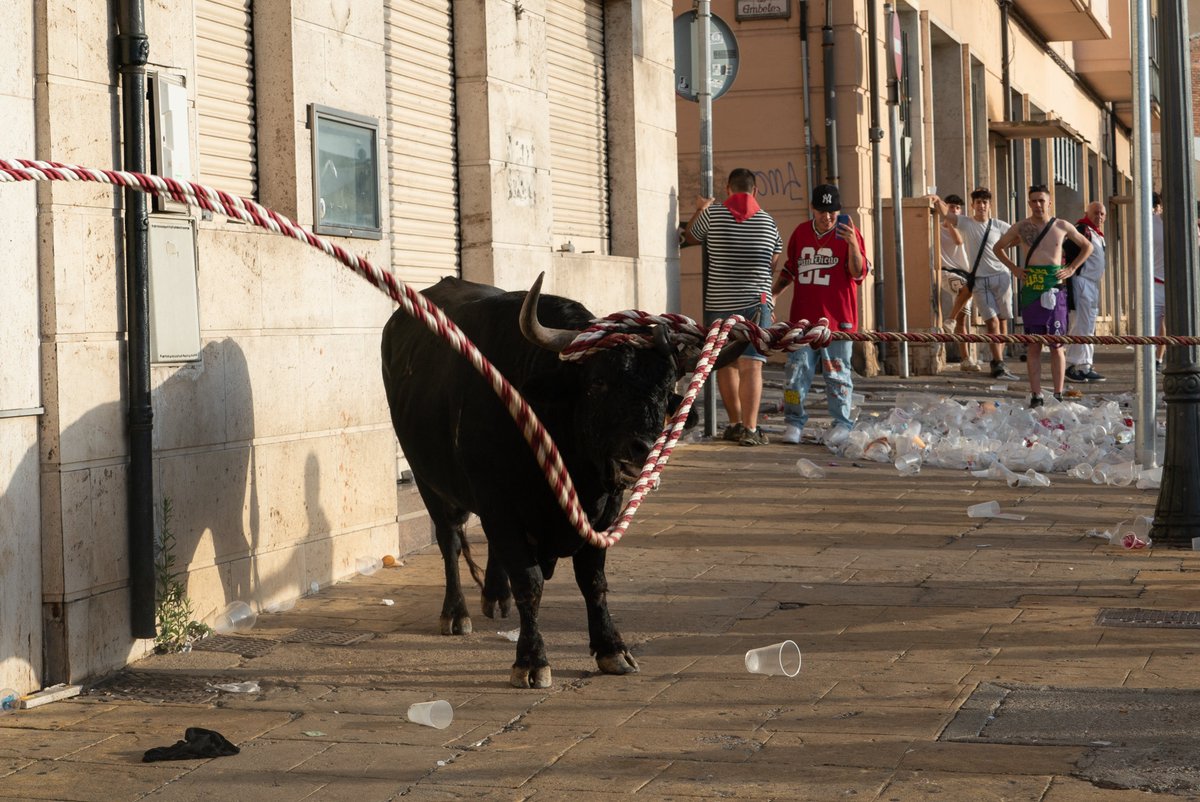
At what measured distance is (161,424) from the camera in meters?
7.09

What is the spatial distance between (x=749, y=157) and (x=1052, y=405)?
748cm

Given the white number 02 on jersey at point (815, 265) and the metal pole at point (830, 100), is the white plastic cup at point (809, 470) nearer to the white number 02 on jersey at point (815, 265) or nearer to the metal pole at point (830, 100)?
the white number 02 on jersey at point (815, 265)

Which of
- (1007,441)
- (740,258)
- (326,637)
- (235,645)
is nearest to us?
(235,645)

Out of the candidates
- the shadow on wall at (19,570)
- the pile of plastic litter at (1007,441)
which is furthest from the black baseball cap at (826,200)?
the shadow on wall at (19,570)

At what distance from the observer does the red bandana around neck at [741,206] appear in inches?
533

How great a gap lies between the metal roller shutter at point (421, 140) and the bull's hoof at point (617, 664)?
12.5ft

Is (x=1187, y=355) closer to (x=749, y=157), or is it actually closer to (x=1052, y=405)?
(x=1052, y=405)

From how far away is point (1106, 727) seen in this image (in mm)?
5441

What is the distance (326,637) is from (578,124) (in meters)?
6.42

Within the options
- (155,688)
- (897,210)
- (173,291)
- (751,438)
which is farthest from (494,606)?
(897,210)

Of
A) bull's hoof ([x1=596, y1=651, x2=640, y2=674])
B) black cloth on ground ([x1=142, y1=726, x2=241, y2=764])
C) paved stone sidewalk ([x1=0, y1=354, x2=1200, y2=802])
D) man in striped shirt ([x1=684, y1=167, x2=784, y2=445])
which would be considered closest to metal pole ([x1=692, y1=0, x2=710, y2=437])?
man in striped shirt ([x1=684, y1=167, x2=784, y2=445])

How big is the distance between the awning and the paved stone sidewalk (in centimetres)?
2022

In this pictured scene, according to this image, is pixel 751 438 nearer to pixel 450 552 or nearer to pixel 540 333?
pixel 450 552

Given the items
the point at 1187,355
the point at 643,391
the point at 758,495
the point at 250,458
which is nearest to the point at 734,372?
the point at 758,495
